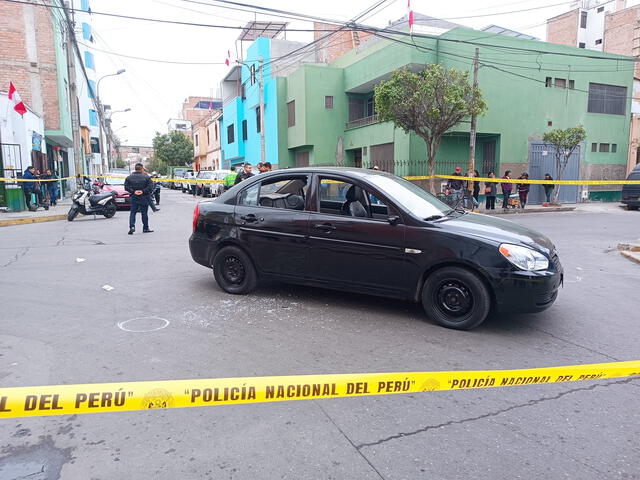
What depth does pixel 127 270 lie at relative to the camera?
24.3 feet

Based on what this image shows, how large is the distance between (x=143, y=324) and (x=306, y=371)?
2.08m

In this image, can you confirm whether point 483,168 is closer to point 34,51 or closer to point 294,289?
point 294,289

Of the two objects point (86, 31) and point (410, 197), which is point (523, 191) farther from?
point (86, 31)

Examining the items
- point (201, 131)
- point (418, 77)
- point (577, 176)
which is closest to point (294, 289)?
point (418, 77)

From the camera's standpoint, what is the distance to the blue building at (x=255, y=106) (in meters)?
31.3

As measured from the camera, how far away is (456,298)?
472cm

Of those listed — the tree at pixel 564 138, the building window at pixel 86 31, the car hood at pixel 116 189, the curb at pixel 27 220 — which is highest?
the building window at pixel 86 31

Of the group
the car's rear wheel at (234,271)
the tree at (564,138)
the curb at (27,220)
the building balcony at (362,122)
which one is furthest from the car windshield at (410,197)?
the building balcony at (362,122)

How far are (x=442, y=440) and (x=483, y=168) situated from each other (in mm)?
21855

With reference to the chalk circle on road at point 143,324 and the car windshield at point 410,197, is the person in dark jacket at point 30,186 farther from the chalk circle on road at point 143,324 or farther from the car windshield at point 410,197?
the car windshield at point 410,197

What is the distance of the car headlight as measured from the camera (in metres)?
4.48

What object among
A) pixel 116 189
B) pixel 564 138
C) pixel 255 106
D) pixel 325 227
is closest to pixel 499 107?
pixel 564 138

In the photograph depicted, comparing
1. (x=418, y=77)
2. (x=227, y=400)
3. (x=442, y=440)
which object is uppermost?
(x=418, y=77)

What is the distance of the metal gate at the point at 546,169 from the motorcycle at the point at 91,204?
1804 centimetres
